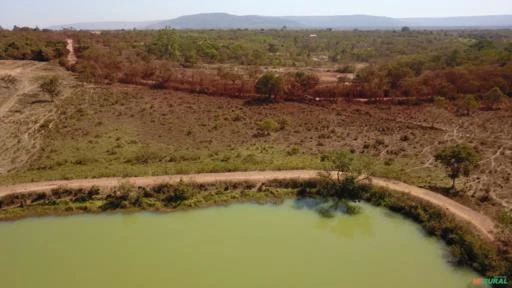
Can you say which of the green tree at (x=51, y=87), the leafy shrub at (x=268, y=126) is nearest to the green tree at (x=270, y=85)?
the leafy shrub at (x=268, y=126)

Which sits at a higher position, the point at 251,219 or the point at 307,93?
the point at 307,93

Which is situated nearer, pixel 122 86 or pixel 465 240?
pixel 465 240

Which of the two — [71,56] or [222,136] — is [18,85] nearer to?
[71,56]

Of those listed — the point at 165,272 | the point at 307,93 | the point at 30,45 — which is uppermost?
the point at 30,45

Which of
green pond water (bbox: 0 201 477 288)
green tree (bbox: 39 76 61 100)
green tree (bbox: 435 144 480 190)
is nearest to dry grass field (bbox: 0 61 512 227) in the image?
green tree (bbox: 39 76 61 100)

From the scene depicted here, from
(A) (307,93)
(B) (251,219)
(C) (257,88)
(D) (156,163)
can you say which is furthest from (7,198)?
(A) (307,93)

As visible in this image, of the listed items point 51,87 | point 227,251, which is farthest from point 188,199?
point 51,87

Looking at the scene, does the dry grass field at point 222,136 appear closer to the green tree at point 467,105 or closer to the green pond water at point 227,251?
the green tree at point 467,105

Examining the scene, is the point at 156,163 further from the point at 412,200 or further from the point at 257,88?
the point at 257,88
